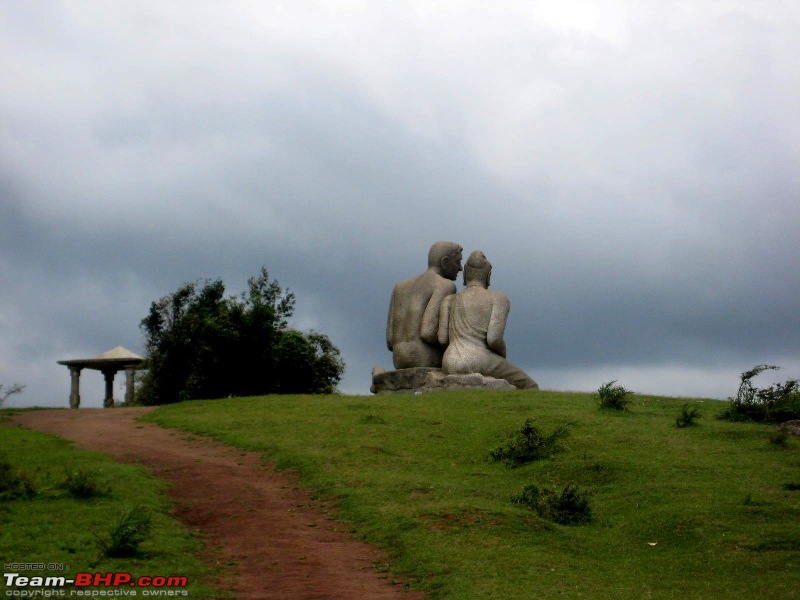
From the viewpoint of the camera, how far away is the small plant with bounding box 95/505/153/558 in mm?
11695

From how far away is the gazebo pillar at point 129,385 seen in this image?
35656mm

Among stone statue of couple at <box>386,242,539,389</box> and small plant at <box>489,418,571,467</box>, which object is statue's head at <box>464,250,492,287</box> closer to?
stone statue of couple at <box>386,242,539,389</box>

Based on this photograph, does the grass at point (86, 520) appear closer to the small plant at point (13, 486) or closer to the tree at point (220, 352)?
the small plant at point (13, 486)

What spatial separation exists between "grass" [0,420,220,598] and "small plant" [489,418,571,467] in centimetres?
588

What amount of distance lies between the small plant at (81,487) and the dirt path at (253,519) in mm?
1146

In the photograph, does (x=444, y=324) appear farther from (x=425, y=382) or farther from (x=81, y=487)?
(x=81, y=487)

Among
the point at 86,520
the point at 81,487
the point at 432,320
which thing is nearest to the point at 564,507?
the point at 86,520

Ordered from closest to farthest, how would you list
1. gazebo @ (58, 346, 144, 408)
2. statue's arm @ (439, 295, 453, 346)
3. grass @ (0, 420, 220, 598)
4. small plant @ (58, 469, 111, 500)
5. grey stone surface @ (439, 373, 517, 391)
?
grass @ (0, 420, 220, 598) < small plant @ (58, 469, 111, 500) < grey stone surface @ (439, 373, 517, 391) < statue's arm @ (439, 295, 453, 346) < gazebo @ (58, 346, 144, 408)

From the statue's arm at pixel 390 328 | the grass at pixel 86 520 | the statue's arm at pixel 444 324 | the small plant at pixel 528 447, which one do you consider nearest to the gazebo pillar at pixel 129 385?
the statue's arm at pixel 390 328

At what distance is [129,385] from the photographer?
3619cm

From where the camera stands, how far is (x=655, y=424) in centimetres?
2059

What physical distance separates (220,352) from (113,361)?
4.51 metres

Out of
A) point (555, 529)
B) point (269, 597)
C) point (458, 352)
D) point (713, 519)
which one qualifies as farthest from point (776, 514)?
point (458, 352)

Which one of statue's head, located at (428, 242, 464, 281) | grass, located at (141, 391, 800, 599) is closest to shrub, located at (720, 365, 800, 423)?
grass, located at (141, 391, 800, 599)
